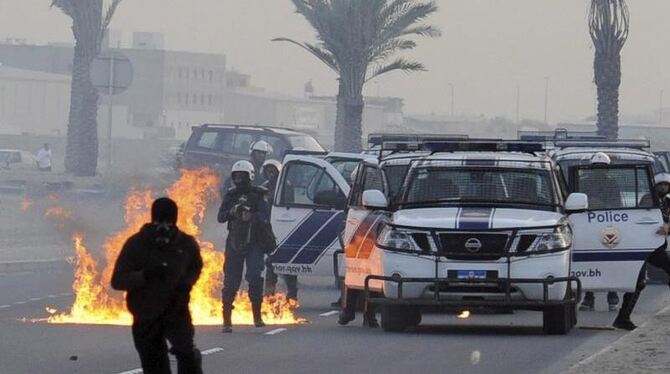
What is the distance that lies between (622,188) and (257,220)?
478 centimetres

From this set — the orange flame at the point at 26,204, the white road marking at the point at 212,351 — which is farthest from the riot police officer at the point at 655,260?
the orange flame at the point at 26,204

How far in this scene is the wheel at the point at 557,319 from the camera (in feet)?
65.0

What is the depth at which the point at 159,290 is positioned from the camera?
11820 millimetres

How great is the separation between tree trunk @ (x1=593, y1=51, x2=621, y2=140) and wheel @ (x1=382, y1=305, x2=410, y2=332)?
3350 cm

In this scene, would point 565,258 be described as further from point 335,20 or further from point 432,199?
point 335,20

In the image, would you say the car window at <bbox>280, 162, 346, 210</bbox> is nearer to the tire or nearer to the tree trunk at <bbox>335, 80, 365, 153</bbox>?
the tire

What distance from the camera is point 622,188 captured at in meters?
22.6

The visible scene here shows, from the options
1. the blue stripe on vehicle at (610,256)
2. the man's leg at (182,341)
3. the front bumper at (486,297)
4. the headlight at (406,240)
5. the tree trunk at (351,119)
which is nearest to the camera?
the man's leg at (182,341)

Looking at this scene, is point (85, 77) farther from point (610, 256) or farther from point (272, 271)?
point (610, 256)

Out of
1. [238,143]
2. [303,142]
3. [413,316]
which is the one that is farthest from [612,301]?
[238,143]

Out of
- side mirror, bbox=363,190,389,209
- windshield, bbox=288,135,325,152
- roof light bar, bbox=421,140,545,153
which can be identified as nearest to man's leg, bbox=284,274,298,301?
roof light bar, bbox=421,140,545,153

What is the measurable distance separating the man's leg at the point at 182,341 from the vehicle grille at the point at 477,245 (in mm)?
7714

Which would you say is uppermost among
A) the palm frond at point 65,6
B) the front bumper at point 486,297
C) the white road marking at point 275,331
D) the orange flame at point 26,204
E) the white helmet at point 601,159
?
the palm frond at point 65,6

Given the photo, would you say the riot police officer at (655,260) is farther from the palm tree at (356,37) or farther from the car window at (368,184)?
the palm tree at (356,37)
